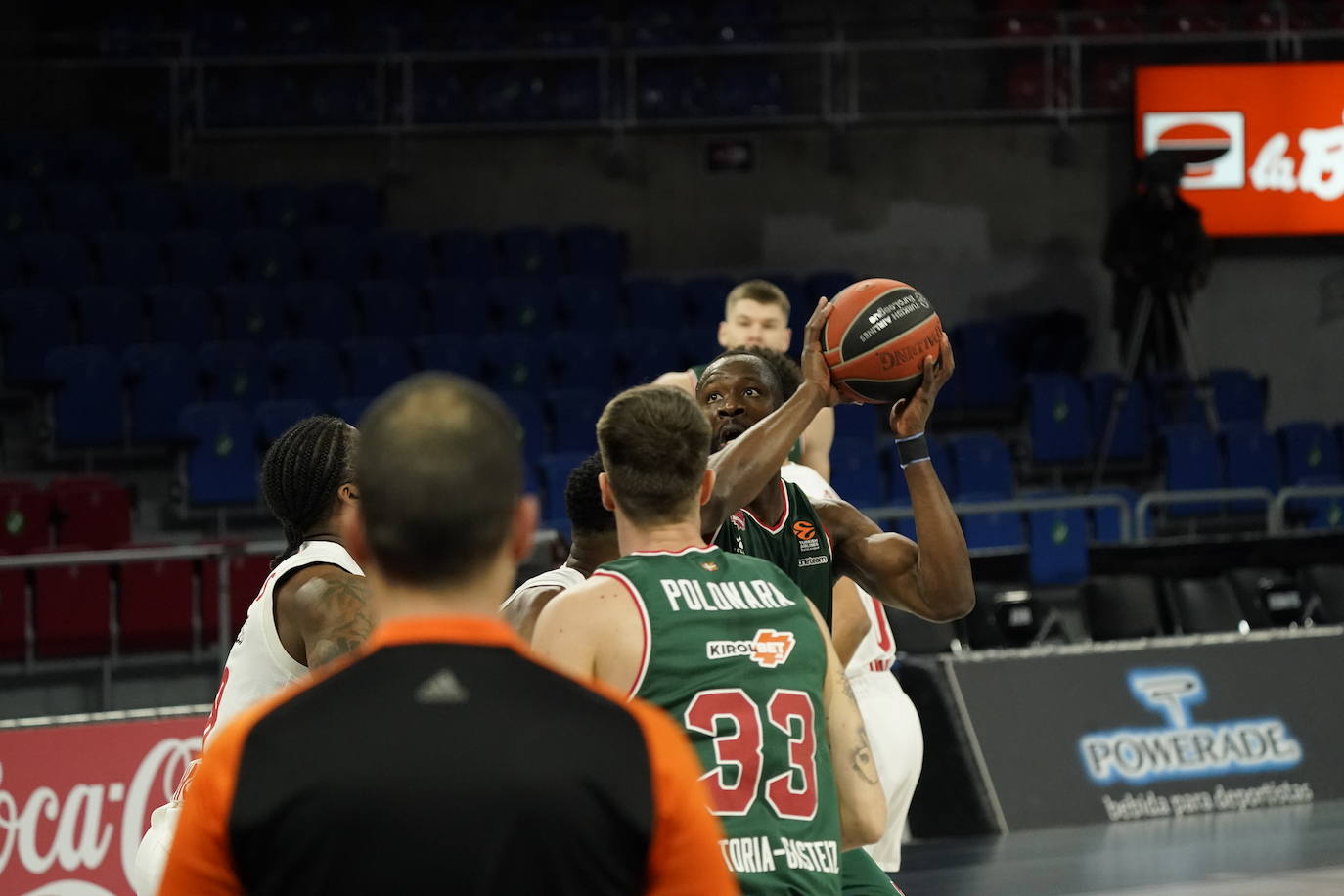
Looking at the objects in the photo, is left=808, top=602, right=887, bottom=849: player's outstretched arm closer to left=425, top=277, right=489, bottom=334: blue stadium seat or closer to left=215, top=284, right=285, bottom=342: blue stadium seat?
left=215, top=284, right=285, bottom=342: blue stadium seat

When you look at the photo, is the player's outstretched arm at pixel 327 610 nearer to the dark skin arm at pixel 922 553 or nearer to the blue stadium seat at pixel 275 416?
the dark skin arm at pixel 922 553

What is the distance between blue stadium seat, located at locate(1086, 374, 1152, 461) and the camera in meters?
14.1

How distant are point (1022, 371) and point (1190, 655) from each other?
6.65 meters

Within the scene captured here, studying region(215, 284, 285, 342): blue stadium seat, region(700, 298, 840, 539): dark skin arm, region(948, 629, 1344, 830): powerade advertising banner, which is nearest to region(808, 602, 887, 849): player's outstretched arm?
region(700, 298, 840, 539): dark skin arm

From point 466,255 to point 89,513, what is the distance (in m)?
5.19

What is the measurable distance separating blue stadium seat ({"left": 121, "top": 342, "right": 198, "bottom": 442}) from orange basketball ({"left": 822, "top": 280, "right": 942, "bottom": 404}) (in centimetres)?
927

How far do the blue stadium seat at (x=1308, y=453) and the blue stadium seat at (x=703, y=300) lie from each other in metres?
4.64

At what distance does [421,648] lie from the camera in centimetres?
176

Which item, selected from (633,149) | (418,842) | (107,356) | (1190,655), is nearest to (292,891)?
(418,842)

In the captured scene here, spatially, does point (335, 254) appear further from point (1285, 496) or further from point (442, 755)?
point (442, 755)

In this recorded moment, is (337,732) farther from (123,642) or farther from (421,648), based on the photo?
(123,642)

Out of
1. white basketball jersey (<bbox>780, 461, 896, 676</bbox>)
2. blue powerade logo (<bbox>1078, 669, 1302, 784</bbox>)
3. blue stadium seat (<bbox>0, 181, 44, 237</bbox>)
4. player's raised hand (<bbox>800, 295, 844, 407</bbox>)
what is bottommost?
blue powerade logo (<bbox>1078, 669, 1302, 784</bbox>)

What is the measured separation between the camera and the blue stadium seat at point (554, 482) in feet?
36.9

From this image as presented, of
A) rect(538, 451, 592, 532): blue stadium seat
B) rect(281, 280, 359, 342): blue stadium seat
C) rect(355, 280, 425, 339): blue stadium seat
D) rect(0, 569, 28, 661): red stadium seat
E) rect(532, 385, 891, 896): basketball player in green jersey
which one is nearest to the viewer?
rect(532, 385, 891, 896): basketball player in green jersey
